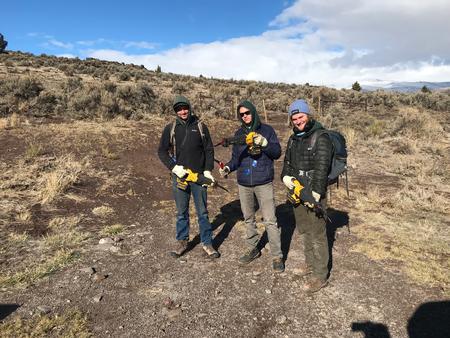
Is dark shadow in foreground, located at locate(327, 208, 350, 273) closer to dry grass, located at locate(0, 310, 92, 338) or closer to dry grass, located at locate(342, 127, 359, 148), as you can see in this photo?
dry grass, located at locate(0, 310, 92, 338)

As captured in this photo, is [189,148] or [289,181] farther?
[189,148]

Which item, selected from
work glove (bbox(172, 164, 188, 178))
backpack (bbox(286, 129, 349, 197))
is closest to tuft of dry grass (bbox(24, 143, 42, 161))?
work glove (bbox(172, 164, 188, 178))

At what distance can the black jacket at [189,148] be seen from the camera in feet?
15.5

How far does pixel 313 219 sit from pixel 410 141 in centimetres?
1038

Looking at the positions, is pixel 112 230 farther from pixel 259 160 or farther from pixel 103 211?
pixel 259 160

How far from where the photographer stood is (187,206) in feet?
16.6

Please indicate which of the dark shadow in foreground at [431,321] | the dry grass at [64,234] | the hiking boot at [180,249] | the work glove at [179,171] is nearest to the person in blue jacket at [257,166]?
the work glove at [179,171]

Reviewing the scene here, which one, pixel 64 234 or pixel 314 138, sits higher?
pixel 314 138

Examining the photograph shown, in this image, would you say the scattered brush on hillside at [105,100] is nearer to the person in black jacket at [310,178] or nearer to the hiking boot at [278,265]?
the hiking boot at [278,265]

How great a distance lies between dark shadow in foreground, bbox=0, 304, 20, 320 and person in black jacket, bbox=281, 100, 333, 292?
120 inches

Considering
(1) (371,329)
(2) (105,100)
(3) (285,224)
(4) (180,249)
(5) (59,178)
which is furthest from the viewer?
(2) (105,100)

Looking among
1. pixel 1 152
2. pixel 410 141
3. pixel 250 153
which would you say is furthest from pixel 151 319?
pixel 410 141

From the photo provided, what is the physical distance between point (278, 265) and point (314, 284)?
1.86 ft

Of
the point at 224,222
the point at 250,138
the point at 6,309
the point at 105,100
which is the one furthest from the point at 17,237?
the point at 105,100
